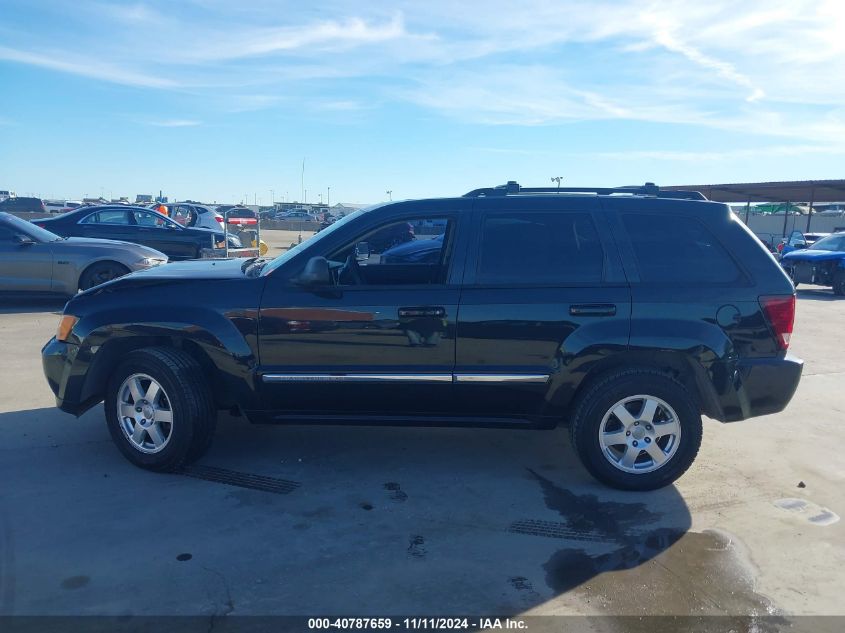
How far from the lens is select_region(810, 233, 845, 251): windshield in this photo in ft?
57.8

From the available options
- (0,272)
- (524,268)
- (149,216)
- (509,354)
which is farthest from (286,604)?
(149,216)

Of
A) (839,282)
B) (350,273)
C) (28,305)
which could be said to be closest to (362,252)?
(350,273)

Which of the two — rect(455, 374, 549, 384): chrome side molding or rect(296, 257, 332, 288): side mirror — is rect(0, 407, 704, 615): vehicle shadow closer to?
rect(455, 374, 549, 384): chrome side molding

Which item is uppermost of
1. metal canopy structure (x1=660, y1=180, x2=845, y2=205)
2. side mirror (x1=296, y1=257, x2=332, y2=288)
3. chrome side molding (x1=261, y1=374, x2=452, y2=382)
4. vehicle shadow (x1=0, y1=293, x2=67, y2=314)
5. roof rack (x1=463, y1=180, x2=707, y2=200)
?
metal canopy structure (x1=660, y1=180, x2=845, y2=205)

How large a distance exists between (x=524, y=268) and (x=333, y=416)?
1.58 m

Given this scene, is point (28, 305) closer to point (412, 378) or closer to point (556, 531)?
point (412, 378)

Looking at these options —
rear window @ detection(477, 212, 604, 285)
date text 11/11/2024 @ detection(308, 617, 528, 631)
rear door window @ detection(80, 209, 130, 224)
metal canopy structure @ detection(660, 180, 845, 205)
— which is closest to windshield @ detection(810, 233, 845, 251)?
metal canopy structure @ detection(660, 180, 845, 205)

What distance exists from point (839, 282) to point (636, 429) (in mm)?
14620

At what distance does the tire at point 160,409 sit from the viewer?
4.66 metres

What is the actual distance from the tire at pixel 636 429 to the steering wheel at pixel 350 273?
1.76 metres

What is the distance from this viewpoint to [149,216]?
15258 millimetres

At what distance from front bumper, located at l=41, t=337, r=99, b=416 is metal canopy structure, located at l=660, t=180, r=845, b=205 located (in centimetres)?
2400

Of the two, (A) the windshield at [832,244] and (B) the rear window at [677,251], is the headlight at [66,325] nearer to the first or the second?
(B) the rear window at [677,251]

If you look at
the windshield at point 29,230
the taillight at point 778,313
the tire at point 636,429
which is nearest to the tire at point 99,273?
the windshield at point 29,230
